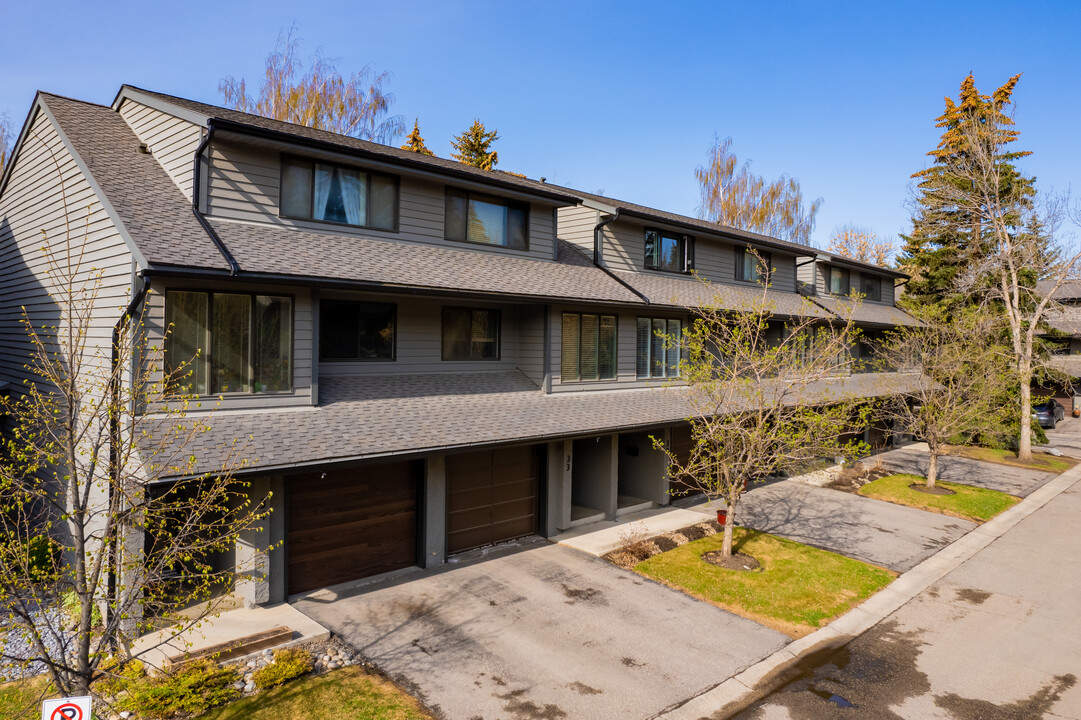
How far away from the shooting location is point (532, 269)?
16.3 m

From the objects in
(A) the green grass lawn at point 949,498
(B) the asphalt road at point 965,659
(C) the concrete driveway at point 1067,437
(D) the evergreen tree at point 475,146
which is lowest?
(B) the asphalt road at point 965,659

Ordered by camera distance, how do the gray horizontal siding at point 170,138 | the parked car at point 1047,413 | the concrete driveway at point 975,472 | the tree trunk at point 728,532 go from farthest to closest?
the parked car at point 1047,413
the concrete driveway at point 975,472
the tree trunk at point 728,532
the gray horizontal siding at point 170,138

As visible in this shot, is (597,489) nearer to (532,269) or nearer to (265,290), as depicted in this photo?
(532,269)

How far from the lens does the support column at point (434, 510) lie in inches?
511

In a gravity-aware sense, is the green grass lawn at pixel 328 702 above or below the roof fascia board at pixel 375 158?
below

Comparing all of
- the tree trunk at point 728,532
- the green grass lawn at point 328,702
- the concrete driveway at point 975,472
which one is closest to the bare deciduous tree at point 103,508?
the green grass lawn at point 328,702

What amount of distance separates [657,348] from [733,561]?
282 inches

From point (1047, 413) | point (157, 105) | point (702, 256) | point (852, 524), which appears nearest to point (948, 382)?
point (852, 524)

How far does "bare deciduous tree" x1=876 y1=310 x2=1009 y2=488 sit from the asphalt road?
7624mm

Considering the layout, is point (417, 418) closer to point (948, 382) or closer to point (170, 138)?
point (170, 138)

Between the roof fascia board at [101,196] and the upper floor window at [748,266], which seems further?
the upper floor window at [748,266]

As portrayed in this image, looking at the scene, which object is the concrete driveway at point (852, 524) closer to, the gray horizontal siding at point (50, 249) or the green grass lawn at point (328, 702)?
the green grass lawn at point (328, 702)

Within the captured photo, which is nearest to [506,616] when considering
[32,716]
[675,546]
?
[675,546]

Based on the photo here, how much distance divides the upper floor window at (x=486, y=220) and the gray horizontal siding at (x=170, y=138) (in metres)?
5.57
